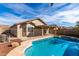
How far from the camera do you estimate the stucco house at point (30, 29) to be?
378 centimetres

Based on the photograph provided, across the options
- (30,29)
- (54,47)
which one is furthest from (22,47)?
(54,47)

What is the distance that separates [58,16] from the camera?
12.4ft

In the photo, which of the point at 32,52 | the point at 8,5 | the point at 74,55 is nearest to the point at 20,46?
the point at 32,52

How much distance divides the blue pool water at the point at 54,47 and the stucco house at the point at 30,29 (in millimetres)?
171

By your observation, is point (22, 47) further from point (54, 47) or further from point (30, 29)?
point (54, 47)

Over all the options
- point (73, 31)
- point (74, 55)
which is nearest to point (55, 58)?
point (74, 55)

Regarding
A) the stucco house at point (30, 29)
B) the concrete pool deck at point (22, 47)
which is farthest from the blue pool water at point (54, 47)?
the stucco house at point (30, 29)

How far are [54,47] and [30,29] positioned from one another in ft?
1.95

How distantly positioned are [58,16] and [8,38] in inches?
42.1

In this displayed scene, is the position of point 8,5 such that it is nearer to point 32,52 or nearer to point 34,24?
point 34,24

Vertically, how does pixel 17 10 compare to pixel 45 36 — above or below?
above

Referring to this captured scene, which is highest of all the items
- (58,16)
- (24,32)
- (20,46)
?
(58,16)

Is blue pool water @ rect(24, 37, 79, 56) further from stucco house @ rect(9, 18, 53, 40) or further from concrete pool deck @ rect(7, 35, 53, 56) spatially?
stucco house @ rect(9, 18, 53, 40)

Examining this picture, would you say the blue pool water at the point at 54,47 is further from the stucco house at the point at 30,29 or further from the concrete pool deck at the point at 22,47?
the stucco house at the point at 30,29
